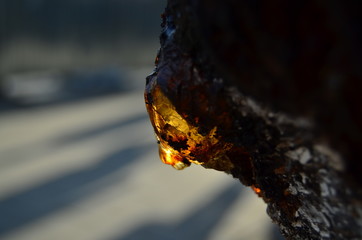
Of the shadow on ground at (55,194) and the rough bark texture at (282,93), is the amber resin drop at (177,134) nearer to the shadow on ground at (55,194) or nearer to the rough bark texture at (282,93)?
the rough bark texture at (282,93)

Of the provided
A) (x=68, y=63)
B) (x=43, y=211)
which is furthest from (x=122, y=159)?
(x=68, y=63)

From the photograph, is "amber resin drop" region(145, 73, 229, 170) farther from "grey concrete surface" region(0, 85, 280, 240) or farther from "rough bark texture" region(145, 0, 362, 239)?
"grey concrete surface" region(0, 85, 280, 240)

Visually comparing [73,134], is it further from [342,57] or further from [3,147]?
[342,57]

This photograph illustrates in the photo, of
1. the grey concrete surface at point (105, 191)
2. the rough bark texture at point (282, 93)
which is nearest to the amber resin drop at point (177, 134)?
the rough bark texture at point (282, 93)

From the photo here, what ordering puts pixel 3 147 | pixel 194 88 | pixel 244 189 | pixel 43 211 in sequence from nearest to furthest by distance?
1. pixel 194 88
2. pixel 43 211
3. pixel 244 189
4. pixel 3 147

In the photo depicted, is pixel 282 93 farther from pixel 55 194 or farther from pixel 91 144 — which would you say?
pixel 91 144
